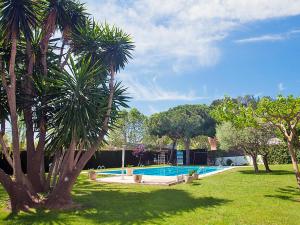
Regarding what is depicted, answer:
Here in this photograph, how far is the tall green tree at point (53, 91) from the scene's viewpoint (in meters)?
11.2

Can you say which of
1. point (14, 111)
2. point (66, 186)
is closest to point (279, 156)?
point (66, 186)

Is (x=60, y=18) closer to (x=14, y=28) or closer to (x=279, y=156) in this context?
(x=14, y=28)

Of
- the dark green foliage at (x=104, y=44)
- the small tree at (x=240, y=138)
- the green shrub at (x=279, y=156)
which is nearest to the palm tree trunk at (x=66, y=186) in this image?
the dark green foliage at (x=104, y=44)

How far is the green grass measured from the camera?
966 centimetres

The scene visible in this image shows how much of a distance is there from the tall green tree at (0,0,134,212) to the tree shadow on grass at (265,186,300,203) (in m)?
8.03

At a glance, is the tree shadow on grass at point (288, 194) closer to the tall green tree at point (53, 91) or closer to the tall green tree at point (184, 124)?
the tall green tree at point (53, 91)

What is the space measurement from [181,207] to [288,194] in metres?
5.82

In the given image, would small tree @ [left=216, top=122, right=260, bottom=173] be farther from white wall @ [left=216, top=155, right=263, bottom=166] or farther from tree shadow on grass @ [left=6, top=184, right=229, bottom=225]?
white wall @ [left=216, top=155, right=263, bottom=166]

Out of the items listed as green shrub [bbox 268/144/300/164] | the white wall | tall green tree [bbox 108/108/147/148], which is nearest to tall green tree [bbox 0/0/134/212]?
green shrub [bbox 268/144/300/164]

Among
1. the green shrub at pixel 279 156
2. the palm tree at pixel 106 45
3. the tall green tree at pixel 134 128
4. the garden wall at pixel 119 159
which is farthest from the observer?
the tall green tree at pixel 134 128

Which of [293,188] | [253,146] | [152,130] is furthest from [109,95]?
[152,130]

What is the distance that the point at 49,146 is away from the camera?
12.3 m

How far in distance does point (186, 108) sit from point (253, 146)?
23093 millimetres

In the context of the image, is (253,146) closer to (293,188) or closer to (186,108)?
(293,188)
